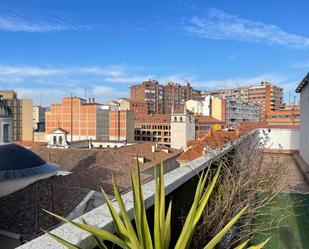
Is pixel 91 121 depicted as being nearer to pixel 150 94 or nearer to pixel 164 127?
pixel 164 127

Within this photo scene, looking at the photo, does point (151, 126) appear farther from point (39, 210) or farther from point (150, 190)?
point (150, 190)

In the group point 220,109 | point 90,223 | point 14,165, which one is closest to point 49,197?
point 14,165

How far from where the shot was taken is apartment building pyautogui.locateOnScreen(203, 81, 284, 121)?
101m

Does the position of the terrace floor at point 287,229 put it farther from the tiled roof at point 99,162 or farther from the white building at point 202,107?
the white building at point 202,107

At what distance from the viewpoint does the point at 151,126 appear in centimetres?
6034

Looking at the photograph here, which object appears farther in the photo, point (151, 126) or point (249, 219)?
point (151, 126)

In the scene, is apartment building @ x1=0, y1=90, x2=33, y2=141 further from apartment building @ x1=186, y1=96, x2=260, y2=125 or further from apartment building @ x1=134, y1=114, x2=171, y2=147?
apartment building @ x1=186, y1=96, x2=260, y2=125

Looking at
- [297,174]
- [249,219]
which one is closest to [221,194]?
[249,219]

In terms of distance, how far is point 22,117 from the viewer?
6331cm

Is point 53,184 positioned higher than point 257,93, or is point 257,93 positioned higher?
point 257,93

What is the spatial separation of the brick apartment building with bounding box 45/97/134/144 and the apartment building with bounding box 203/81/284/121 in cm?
4944

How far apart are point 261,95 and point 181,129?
63.3 metres

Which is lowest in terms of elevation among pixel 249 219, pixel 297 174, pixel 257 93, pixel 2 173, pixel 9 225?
pixel 9 225

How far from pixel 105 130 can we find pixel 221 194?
182 feet
